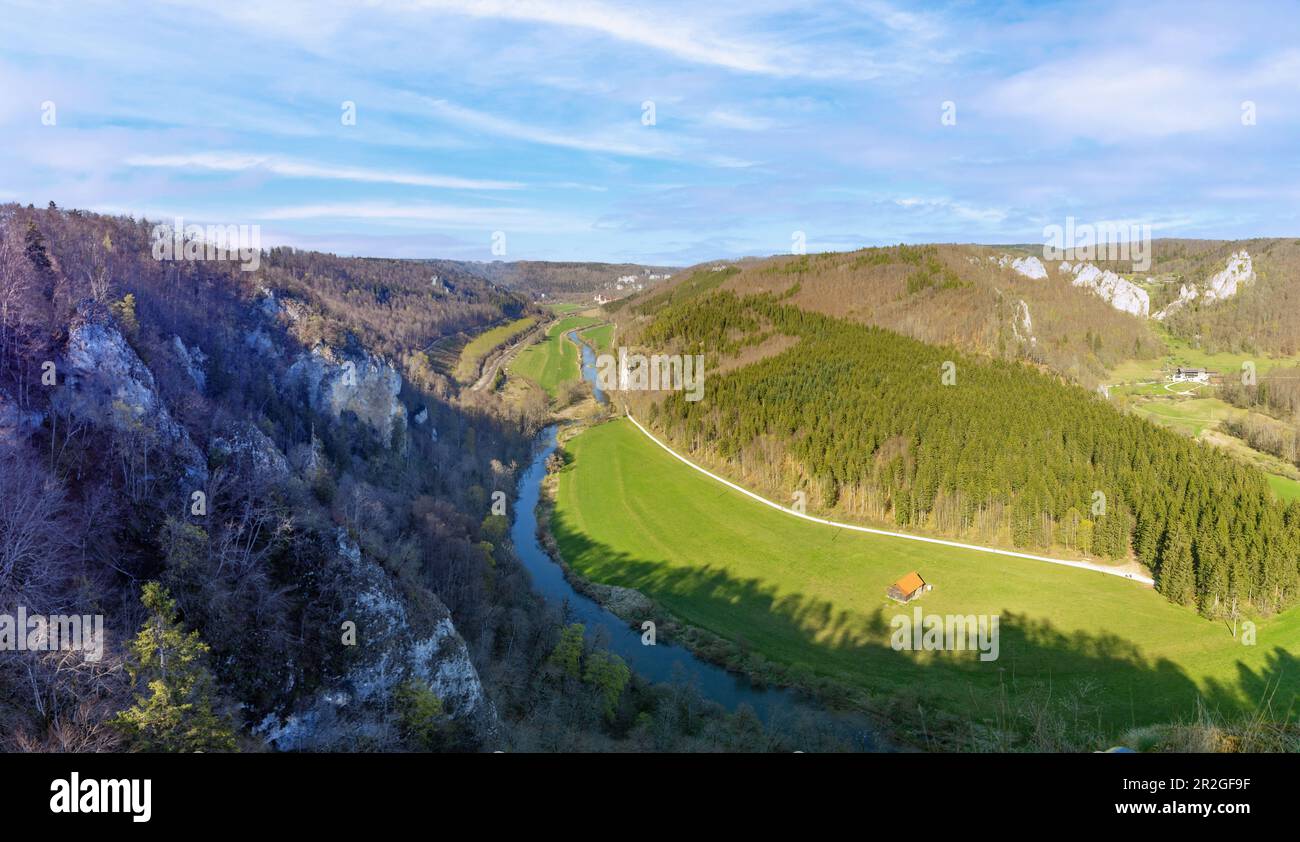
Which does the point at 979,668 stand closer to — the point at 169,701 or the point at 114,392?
the point at 169,701

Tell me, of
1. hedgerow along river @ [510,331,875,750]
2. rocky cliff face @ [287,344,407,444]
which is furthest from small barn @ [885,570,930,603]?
rocky cliff face @ [287,344,407,444]

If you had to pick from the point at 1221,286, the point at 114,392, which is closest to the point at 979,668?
the point at 114,392

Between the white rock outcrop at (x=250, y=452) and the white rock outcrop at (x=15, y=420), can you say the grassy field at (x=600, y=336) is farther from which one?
the white rock outcrop at (x=15, y=420)

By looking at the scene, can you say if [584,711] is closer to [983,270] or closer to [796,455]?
[796,455]

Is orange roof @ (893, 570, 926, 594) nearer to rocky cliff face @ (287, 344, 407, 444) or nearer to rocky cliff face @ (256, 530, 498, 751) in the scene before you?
rocky cliff face @ (256, 530, 498, 751)

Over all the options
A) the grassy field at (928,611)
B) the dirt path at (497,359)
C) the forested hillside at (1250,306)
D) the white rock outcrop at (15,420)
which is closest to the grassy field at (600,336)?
the dirt path at (497,359)
